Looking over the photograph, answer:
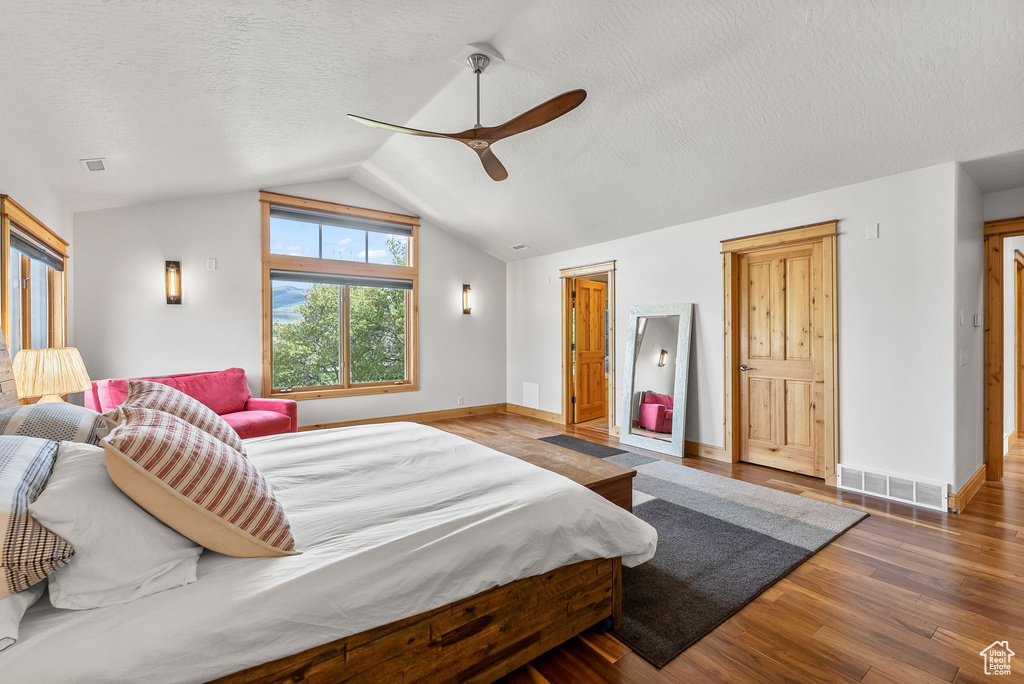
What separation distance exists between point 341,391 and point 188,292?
6.27 feet

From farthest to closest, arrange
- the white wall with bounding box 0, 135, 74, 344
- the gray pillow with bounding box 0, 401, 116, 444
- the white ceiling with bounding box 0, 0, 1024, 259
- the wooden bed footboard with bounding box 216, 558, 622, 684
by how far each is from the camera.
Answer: the white wall with bounding box 0, 135, 74, 344 → the white ceiling with bounding box 0, 0, 1024, 259 → the gray pillow with bounding box 0, 401, 116, 444 → the wooden bed footboard with bounding box 216, 558, 622, 684

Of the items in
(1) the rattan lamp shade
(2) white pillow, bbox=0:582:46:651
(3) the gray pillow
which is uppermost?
(1) the rattan lamp shade

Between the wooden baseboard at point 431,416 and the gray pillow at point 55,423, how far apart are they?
3823mm

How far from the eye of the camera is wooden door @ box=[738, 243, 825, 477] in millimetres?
3896

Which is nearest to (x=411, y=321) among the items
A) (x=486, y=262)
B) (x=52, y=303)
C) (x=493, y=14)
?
(x=486, y=262)

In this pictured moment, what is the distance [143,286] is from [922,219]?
672cm

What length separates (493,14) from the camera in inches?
106

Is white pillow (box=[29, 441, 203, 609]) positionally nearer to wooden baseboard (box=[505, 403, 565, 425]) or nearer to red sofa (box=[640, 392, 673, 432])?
red sofa (box=[640, 392, 673, 432])

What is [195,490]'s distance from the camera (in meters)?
1.24

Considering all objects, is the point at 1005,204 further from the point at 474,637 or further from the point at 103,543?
the point at 103,543

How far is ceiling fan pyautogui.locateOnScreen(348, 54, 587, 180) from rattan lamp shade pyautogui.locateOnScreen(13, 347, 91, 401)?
217 cm

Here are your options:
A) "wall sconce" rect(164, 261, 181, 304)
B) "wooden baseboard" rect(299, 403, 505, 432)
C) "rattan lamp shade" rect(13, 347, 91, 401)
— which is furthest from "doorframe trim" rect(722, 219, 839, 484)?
"wall sconce" rect(164, 261, 181, 304)

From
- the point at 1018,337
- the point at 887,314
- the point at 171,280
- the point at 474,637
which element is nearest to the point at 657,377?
the point at 887,314

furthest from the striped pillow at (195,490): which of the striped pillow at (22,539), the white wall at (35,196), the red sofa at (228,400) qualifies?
the red sofa at (228,400)
